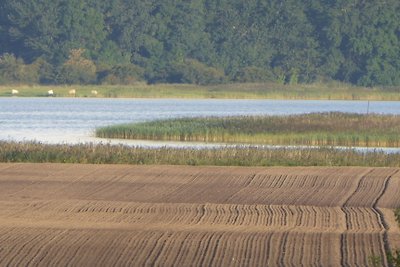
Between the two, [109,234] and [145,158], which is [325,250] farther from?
[145,158]

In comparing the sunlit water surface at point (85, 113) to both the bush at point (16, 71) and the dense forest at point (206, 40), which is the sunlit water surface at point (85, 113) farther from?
the dense forest at point (206, 40)

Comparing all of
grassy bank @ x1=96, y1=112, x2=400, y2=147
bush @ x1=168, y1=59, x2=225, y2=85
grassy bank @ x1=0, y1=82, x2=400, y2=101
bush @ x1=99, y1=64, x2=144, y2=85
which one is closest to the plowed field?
grassy bank @ x1=96, y1=112, x2=400, y2=147

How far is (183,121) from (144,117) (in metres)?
12.3

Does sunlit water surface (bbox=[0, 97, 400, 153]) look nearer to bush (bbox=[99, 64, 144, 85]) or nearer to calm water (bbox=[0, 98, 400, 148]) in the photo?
Result: calm water (bbox=[0, 98, 400, 148])

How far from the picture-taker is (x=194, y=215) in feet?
67.3

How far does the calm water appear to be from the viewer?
47.1m

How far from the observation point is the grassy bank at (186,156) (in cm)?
3041

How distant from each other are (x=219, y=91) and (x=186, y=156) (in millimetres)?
57168

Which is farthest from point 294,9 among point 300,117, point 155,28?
point 300,117

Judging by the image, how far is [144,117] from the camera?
200 feet

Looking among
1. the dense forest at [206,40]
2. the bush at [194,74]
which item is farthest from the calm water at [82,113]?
the dense forest at [206,40]

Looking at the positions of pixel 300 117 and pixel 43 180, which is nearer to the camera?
pixel 43 180

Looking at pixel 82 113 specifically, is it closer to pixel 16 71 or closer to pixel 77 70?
pixel 77 70

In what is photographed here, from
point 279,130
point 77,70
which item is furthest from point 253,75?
point 279,130
